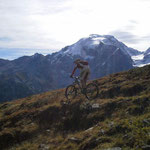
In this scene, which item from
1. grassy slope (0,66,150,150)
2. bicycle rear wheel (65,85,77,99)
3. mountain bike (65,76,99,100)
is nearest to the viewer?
grassy slope (0,66,150,150)

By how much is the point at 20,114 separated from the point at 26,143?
4.95 m

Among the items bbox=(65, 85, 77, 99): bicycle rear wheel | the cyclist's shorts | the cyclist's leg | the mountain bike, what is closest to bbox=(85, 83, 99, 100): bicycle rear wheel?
the mountain bike

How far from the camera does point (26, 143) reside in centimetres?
1352

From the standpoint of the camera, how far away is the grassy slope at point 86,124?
392 inches

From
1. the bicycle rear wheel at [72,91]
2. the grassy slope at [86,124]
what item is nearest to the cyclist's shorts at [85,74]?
the bicycle rear wheel at [72,91]

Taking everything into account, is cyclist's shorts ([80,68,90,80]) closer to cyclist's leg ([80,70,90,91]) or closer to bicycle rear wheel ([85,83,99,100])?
cyclist's leg ([80,70,90,91])

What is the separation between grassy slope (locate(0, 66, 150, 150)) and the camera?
9.95 metres

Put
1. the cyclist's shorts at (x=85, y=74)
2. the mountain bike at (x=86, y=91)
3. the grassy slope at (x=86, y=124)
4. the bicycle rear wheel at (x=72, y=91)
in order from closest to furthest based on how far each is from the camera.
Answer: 1. the grassy slope at (x=86, y=124)
2. the cyclist's shorts at (x=85, y=74)
3. the mountain bike at (x=86, y=91)
4. the bicycle rear wheel at (x=72, y=91)

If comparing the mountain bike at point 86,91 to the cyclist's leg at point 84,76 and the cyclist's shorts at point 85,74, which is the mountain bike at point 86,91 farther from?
the cyclist's shorts at point 85,74

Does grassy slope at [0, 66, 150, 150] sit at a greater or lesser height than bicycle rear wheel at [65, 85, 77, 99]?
lesser

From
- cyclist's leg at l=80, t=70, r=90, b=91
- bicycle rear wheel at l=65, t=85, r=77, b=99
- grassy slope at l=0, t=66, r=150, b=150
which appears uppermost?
cyclist's leg at l=80, t=70, r=90, b=91

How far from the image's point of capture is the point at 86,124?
13906 mm

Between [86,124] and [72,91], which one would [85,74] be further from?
[86,124]

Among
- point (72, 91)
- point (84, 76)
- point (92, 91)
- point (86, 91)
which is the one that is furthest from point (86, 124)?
point (72, 91)
